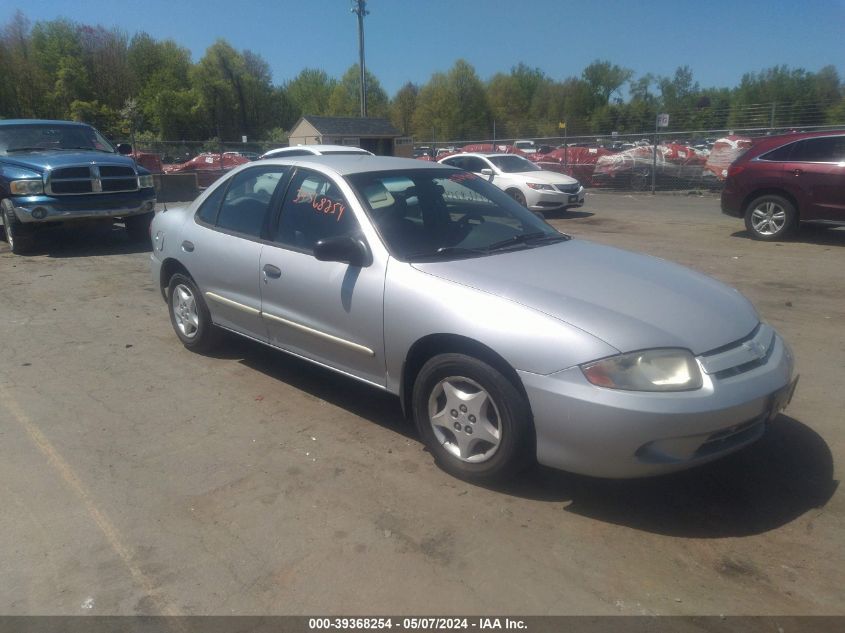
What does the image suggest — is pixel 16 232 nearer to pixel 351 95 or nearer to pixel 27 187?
pixel 27 187

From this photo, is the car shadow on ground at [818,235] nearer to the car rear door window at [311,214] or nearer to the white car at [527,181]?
the white car at [527,181]

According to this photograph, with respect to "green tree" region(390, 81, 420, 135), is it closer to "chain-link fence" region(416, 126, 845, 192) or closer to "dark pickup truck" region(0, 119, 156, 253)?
"chain-link fence" region(416, 126, 845, 192)

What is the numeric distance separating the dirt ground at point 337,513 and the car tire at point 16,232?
222 inches

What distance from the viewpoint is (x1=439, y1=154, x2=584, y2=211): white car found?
49.3 feet

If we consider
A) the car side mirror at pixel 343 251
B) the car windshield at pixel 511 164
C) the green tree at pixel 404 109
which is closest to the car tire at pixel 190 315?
the car side mirror at pixel 343 251

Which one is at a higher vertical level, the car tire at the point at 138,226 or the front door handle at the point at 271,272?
A: the front door handle at the point at 271,272

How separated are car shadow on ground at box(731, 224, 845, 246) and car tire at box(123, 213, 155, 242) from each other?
32.1ft

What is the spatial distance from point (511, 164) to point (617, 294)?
13219mm

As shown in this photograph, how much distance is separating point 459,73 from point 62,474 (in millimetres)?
75258

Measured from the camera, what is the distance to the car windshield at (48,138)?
1060 centimetres

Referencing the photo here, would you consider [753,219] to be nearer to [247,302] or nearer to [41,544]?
[247,302]

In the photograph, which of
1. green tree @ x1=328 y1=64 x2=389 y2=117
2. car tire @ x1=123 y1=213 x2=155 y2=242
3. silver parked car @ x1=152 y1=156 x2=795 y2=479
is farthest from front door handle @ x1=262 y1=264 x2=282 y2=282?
green tree @ x1=328 y1=64 x2=389 y2=117

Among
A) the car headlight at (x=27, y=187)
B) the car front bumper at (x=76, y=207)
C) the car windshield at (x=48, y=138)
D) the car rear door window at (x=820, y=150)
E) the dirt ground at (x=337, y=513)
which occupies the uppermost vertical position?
the car windshield at (x=48, y=138)

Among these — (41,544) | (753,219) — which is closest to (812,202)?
(753,219)
